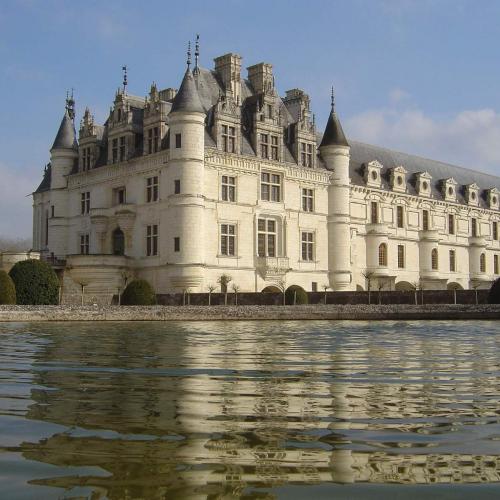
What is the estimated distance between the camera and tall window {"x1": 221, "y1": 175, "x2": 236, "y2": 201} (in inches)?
1585

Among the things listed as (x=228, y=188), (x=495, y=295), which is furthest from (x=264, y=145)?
(x=495, y=295)

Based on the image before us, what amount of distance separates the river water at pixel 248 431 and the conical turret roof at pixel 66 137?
40.2 m

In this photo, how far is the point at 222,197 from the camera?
→ 4016 cm

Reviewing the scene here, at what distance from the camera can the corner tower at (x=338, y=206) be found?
148 feet

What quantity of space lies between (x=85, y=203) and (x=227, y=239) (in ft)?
33.9

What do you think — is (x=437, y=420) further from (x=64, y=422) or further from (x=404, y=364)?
(x=404, y=364)

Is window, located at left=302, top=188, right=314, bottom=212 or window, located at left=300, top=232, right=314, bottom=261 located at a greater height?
window, located at left=302, top=188, right=314, bottom=212

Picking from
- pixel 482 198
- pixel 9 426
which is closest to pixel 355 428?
pixel 9 426

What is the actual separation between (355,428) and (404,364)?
15.4 feet

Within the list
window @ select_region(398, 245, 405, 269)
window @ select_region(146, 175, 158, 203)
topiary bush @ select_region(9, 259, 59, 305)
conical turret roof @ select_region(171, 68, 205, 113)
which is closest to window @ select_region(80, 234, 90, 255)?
window @ select_region(146, 175, 158, 203)

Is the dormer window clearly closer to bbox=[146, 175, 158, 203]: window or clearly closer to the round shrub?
bbox=[146, 175, 158, 203]: window

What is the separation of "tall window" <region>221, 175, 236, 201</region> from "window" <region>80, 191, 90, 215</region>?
9531mm

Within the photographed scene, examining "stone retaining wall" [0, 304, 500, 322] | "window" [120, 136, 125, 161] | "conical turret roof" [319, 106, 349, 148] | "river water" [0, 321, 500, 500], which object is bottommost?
"river water" [0, 321, 500, 500]

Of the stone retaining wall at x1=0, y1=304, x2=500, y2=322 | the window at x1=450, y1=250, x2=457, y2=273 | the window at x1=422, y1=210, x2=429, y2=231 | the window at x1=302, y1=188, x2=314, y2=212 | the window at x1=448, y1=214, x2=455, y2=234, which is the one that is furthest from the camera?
the window at x1=448, y1=214, x2=455, y2=234
